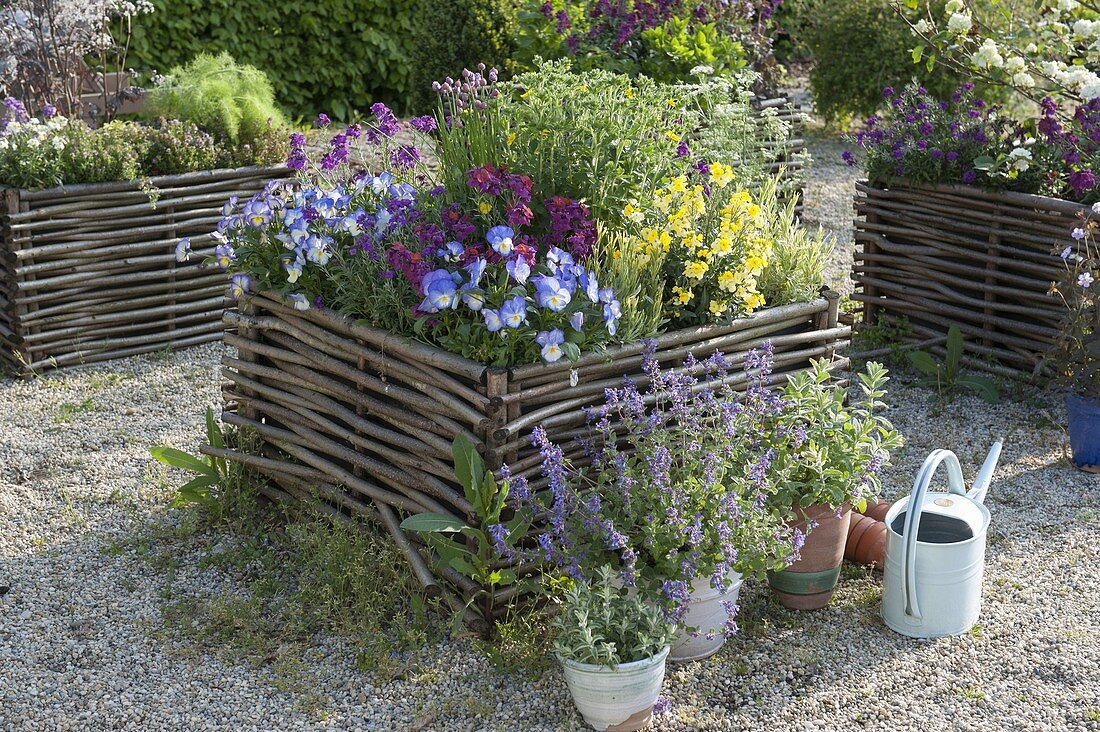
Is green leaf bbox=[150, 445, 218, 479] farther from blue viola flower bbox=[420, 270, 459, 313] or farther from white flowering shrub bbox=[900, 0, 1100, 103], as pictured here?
white flowering shrub bbox=[900, 0, 1100, 103]

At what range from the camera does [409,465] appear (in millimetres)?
3146

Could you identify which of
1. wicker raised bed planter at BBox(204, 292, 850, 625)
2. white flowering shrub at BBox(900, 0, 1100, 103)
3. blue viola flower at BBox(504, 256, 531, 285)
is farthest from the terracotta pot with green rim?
white flowering shrub at BBox(900, 0, 1100, 103)

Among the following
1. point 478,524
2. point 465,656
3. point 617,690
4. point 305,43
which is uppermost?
point 305,43

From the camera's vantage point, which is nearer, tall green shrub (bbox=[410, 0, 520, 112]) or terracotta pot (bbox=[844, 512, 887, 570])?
terracotta pot (bbox=[844, 512, 887, 570])

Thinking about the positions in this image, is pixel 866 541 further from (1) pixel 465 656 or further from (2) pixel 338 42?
(2) pixel 338 42

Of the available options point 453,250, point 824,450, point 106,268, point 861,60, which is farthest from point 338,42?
point 824,450

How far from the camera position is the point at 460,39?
7.32m

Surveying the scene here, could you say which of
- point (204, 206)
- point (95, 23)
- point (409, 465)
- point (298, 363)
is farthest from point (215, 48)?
point (409, 465)

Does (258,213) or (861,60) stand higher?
(861,60)

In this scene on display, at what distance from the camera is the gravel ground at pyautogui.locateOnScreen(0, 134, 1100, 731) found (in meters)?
2.75

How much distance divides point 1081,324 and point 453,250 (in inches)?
90.7

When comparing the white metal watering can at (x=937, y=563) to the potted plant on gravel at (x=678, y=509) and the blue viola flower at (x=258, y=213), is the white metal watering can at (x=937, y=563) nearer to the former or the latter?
the potted plant on gravel at (x=678, y=509)

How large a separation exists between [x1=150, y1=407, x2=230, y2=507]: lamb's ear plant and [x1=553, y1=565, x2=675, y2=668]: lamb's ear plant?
1472 mm

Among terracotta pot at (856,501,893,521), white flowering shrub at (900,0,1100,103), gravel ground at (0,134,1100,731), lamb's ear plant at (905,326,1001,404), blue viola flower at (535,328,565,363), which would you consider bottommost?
gravel ground at (0,134,1100,731)
